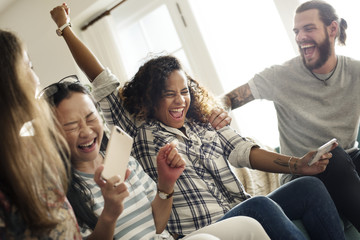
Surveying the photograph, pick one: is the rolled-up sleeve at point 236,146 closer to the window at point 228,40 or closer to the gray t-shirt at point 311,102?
the gray t-shirt at point 311,102

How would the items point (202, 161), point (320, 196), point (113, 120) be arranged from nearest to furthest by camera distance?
point (320, 196), point (202, 161), point (113, 120)

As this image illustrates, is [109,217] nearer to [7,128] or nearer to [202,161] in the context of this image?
[7,128]

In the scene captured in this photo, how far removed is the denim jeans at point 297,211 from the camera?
1184mm

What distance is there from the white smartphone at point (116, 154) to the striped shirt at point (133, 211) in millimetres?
204

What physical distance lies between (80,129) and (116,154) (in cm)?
27

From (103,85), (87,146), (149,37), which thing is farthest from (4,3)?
(87,146)

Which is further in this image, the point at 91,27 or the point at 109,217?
the point at 91,27

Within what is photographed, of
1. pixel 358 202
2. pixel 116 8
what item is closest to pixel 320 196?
pixel 358 202

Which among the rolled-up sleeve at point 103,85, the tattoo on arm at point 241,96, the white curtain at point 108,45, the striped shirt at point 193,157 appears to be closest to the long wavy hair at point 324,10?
the tattoo on arm at point 241,96

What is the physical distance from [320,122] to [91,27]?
7.93 ft

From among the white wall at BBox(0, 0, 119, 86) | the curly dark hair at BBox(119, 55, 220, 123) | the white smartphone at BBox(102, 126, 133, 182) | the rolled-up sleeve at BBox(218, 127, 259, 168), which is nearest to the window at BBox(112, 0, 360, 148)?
the white wall at BBox(0, 0, 119, 86)

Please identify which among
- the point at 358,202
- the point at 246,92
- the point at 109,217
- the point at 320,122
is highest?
the point at 246,92

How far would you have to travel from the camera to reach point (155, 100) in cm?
164

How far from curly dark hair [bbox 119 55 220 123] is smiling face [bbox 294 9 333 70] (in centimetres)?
61
